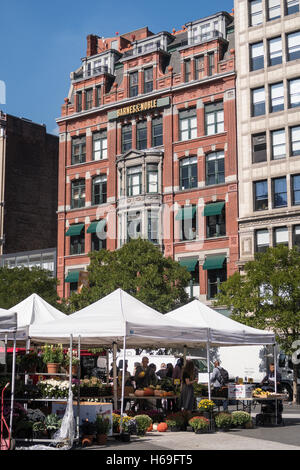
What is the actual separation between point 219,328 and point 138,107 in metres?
34.3

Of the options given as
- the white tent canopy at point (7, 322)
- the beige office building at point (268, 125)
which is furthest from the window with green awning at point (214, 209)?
the white tent canopy at point (7, 322)

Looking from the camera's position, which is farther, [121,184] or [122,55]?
[122,55]

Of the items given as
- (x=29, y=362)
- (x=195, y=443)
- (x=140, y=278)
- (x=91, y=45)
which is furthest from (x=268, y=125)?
(x=195, y=443)

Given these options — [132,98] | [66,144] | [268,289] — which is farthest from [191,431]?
[66,144]

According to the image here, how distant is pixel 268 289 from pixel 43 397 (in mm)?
22419

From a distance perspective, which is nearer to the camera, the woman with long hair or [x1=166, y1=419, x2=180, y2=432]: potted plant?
[x1=166, y1=419, x2=180, y2=432]: potted plant

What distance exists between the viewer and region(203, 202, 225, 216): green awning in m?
47.2

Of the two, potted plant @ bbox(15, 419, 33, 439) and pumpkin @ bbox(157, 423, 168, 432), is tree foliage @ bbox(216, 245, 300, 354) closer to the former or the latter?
pumpkin @ bbox(157, 423, 168, 432)

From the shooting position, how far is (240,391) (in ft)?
69.3

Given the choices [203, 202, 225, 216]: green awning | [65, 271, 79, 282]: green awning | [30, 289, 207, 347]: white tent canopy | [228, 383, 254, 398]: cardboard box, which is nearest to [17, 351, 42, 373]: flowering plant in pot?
[30, 289, 207, 347]: white tent canopy

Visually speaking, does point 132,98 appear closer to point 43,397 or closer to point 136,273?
point 136,273

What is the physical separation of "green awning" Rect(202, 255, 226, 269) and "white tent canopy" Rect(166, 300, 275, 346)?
24.2m

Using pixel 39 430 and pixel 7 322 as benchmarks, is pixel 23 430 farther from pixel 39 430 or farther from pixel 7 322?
pixel 7 322

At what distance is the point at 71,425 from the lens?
14.9 metres
